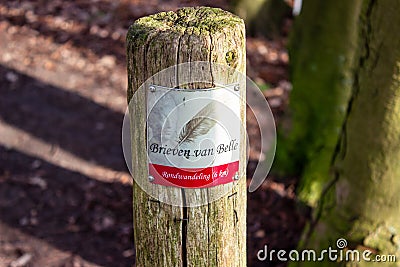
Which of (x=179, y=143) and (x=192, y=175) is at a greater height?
(x=179, y=143)

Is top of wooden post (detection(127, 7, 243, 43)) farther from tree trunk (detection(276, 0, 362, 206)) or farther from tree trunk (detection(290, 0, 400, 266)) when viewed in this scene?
tree trunk (detection(276, 0, 362, 206))

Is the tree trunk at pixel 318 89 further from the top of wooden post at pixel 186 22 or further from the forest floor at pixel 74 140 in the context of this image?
the top of wooden post at pixel 186 22

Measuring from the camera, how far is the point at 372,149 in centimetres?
321

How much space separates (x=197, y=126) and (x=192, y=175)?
0.55 feet

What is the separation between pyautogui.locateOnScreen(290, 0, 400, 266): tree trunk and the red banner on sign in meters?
1.40

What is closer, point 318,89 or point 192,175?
point 192,175

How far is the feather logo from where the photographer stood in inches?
75.2

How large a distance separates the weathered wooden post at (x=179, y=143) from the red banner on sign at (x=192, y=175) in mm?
21

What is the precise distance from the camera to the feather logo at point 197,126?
1910mm

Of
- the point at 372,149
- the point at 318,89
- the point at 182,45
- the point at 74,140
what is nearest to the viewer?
the point at 182,45

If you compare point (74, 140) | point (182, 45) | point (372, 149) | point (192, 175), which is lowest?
point (74, 140)

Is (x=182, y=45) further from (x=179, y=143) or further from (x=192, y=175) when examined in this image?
(x=192, y=175)

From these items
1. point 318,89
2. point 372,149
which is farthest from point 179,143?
point 318,89

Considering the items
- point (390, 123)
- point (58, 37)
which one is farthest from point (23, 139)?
point (390, 123)
